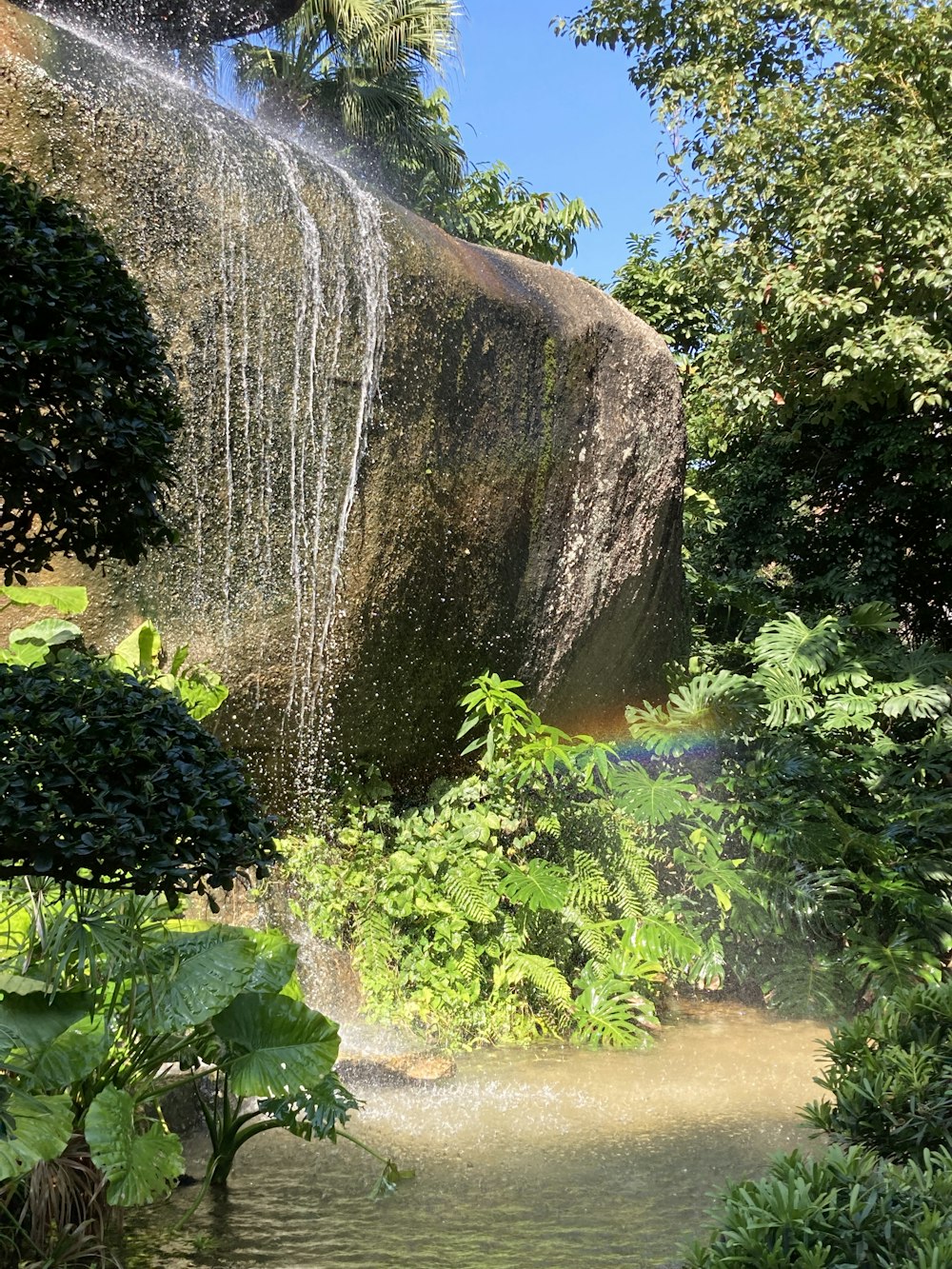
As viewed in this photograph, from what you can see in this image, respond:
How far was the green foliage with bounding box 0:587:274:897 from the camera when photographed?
2.05m

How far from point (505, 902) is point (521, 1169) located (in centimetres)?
219

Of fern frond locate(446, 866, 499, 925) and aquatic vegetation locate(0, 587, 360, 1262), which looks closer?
aquatic vegetation locate(0, 587, 360, 1262)

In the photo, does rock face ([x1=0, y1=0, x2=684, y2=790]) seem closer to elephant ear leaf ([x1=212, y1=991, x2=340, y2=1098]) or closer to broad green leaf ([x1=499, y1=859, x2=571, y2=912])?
broad green leaf ([x1=499, y1=859, x2=571, y2=912])

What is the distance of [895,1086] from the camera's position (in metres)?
2.41

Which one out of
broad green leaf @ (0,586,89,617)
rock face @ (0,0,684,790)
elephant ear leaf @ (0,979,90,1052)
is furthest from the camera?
rock face @ (0,0,684,790)

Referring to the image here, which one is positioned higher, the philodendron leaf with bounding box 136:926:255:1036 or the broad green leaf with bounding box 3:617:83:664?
the broad green leaf with bounding box 3:617:83:664

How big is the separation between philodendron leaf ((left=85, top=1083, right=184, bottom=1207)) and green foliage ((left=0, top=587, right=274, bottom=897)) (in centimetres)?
92

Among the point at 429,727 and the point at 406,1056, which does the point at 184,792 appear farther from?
the point at 429,727

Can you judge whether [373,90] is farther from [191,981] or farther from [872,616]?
[191,981]

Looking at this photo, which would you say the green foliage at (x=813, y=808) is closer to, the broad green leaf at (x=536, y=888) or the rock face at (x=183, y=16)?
the broad green leaf at (x=536, y=888)

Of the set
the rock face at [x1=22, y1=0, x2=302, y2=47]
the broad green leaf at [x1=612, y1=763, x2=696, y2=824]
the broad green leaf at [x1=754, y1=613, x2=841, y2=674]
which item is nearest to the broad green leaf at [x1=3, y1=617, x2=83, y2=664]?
the broad green leaf at [x1=612, y1=763, x2=696, y2=824]

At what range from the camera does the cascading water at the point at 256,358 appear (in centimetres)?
491

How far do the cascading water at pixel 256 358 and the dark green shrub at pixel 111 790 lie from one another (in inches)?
111

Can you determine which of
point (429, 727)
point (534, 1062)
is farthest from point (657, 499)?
point (534, 1062)
